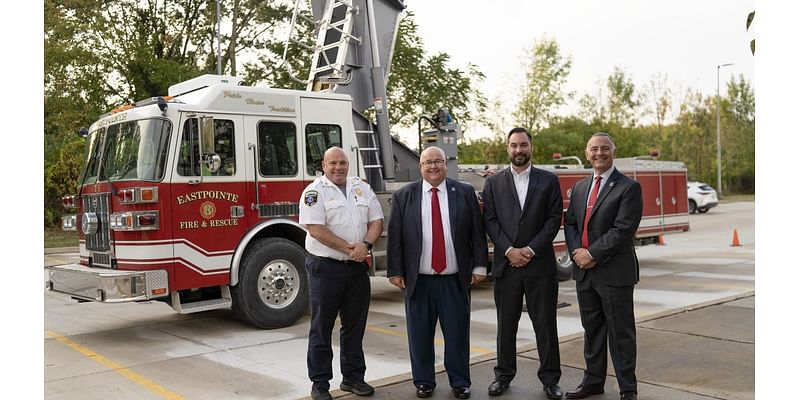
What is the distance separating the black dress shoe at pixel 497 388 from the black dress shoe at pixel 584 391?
1.61 feet

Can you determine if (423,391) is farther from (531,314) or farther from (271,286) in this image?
(271,286)

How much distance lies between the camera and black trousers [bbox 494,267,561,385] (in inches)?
219

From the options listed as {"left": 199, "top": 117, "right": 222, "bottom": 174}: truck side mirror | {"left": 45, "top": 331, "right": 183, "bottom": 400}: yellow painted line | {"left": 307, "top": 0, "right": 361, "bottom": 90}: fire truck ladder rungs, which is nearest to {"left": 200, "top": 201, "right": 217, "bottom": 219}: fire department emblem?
{"left": 199, "top": 117, "right": 222, "bottom": 174}: truck side mirror

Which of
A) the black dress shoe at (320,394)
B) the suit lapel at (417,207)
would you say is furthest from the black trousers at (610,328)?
the black dress shoe at (320,394)

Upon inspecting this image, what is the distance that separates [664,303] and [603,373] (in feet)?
15.8

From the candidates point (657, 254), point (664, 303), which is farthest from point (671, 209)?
point (664, 303)

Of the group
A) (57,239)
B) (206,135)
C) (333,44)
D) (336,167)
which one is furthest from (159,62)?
(336,167)

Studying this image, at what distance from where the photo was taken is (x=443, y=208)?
562 centimetres

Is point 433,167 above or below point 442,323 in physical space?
above

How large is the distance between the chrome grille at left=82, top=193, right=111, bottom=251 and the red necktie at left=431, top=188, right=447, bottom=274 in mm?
4362

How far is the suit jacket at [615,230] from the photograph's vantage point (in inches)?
209

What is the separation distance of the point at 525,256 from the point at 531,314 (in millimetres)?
509

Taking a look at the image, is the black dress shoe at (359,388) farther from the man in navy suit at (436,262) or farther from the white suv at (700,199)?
the white suv at (700,199)

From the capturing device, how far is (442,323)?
568 cm
